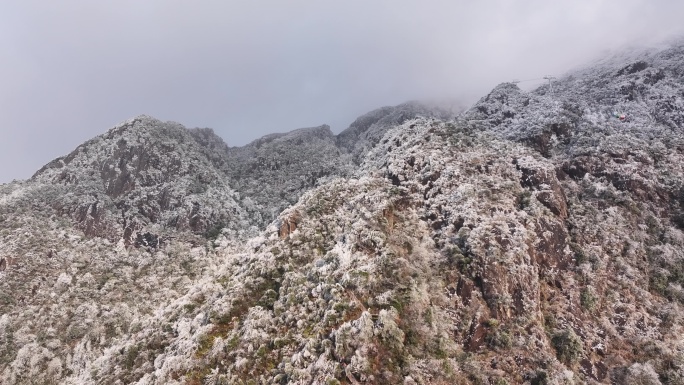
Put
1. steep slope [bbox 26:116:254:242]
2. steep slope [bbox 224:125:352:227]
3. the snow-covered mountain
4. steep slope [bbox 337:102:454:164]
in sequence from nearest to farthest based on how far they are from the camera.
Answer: the snow-covered mountain → steep slope [bbox 26:116:254:242] → steep slope [bbox 224:125:352:227] → steep slope [bbox 337:102:454:164]

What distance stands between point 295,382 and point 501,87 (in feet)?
257

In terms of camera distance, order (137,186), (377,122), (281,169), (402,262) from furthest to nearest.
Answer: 1. (377,122)
2. (281,169)
3. (137,186)
4. (402,262)

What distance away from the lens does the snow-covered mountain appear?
3781 cm

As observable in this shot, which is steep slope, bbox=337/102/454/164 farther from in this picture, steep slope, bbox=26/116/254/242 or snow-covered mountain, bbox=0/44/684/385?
steep slope, bbox=26/116/254/242

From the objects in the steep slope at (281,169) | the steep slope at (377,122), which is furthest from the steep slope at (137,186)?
the steep slope at (377,122)

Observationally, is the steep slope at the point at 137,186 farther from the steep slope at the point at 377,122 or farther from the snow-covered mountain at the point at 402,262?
the steep slope at the point at 377,122

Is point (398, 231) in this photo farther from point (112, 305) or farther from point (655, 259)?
point (112, 305)

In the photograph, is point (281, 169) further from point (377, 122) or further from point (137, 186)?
point (377, 122)

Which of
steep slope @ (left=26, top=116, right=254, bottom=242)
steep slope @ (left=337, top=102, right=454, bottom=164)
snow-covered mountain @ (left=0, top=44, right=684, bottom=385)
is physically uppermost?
steep slope @ (left=26, top=116, right=254, bottom=242)

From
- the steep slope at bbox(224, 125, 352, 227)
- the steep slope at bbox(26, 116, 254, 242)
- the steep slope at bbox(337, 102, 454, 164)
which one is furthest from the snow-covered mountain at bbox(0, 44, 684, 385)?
the steep slope at bbox(337, 102, 454, 164)

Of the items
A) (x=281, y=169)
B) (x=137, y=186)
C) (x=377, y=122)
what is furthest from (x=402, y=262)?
(x=377, y=122)

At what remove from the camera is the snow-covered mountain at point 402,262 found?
37.8 metres

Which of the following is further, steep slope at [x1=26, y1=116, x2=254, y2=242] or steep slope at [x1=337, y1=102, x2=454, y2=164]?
steep slope at [x1=337, y1=102, x2=454, y2=164]

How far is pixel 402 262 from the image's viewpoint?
1740 inches
